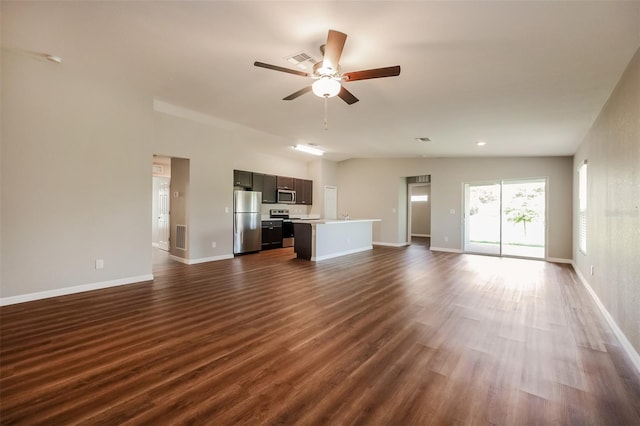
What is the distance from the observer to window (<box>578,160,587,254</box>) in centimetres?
460

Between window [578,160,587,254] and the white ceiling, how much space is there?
89 centimetres

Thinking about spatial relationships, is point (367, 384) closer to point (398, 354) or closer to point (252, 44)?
point (398, 354)

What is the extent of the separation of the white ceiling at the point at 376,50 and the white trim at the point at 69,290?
2878mm

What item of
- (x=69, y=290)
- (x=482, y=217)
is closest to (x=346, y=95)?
(x=69, y=290)

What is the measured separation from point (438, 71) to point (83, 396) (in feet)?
13.2

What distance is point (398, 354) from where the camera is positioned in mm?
2250

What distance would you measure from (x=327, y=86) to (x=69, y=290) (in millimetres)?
4315

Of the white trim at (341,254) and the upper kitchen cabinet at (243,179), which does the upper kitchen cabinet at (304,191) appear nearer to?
the upper kitchen cabinet at (243,179)

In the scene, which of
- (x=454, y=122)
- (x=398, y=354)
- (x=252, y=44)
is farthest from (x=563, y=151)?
(x=252, y=44)

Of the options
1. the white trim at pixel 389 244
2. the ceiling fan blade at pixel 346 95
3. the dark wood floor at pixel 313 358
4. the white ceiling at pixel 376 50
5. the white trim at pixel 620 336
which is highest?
the white ceiling at pixel 376 50

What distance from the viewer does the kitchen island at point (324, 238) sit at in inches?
247

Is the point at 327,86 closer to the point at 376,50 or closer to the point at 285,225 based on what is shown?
the point at 376,50

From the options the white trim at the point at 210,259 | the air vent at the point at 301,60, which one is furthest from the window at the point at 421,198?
the air vent at the point at 301,60

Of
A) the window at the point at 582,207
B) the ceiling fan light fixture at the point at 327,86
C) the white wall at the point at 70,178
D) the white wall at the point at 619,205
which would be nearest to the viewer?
Answer: the white wall at the point at 619,205
